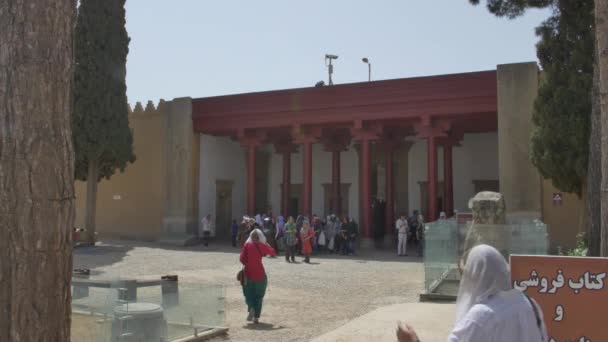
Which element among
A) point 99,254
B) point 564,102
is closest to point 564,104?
point 564,102

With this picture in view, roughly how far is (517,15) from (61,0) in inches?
490

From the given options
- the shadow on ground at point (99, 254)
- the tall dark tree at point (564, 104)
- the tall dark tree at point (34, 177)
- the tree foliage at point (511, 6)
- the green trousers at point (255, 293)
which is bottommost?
the shadow on ground at point (99, 254)

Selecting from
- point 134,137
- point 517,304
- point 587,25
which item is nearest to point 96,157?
point 134,137

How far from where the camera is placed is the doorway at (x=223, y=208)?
83.8 feet

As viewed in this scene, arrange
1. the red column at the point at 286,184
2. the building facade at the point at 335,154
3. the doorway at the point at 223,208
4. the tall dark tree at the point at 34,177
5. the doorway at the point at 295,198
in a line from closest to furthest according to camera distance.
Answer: the tall dark tree at the point at 34,177
the building facade at the point at 335,154
the red column at the point at 286,184
the doorway at the point at 223,208
the doorway at the point at 295,198

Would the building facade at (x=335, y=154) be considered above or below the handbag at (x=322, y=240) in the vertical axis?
above

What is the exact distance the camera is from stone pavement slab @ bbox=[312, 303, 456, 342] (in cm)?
762

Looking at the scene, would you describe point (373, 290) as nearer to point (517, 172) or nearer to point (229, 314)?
point (229, 314)

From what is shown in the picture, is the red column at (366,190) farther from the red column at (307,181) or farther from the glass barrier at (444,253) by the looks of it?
the glass barrier at (444,253)

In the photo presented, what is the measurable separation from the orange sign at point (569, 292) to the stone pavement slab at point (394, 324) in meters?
2.86

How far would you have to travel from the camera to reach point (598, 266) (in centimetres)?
446

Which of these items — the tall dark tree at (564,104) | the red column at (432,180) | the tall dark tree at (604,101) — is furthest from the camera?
the red column at (432,180)

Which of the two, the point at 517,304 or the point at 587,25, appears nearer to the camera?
the point at 517,304

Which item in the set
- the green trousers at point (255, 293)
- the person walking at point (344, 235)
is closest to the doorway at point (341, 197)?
the person walking at point (344, 235)
